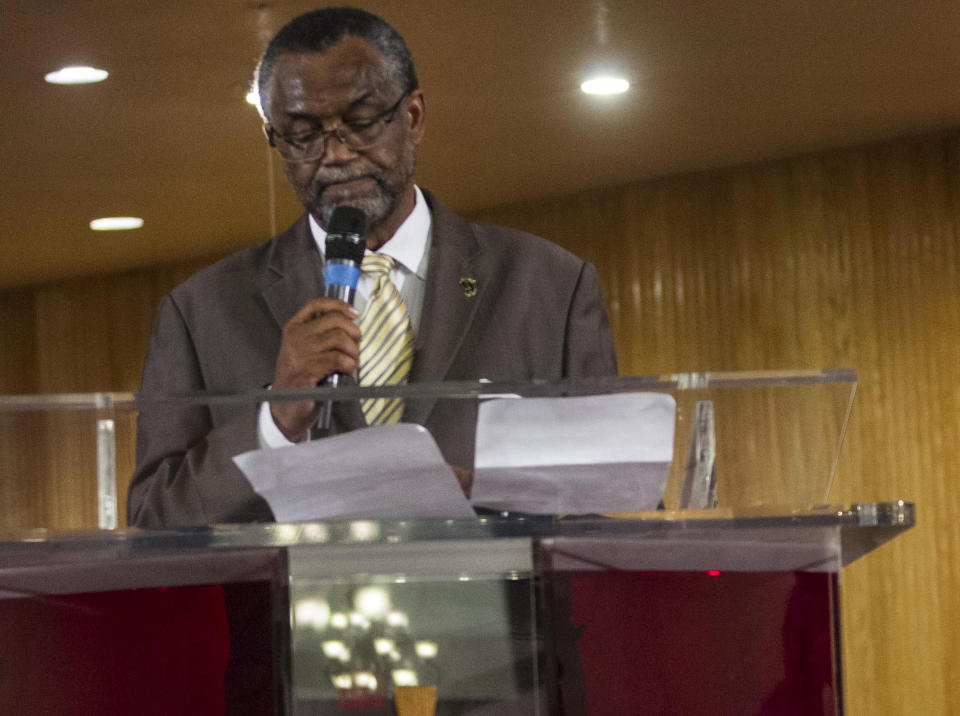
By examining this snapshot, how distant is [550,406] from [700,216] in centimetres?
609

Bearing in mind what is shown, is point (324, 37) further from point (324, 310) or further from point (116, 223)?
point (116, 223)

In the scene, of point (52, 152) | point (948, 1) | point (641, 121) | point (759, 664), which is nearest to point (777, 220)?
point (641, 121)

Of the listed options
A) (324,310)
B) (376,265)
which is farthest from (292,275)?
(324,310)

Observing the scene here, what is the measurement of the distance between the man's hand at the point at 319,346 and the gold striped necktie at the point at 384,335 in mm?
283

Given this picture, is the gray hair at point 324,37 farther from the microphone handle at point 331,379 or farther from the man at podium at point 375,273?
the microphone handle at point 331,379

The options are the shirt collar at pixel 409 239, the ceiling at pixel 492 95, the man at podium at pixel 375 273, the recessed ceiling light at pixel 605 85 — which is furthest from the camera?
the recessed ceiling light at pixel 605 85

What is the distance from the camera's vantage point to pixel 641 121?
5.75 m

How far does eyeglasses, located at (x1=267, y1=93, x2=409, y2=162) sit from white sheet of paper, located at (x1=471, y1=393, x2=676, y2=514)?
2.59 feet

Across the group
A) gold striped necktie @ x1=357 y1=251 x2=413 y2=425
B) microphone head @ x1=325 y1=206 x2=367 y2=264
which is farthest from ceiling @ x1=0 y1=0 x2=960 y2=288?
microphone head @ x1=325 y1=206 x2=367 y2=264

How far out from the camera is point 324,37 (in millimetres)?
1625

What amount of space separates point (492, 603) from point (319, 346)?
0.27 m

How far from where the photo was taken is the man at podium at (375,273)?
5.04 ft

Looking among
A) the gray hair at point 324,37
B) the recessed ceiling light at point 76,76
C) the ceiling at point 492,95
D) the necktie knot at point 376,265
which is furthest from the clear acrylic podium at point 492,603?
the recessed ceiling light at point 76,76

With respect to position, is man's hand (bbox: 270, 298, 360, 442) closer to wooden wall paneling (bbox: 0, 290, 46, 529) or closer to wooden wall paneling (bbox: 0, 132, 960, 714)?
wooden wall paneling (bbox: 0, 290, 46, 529)
